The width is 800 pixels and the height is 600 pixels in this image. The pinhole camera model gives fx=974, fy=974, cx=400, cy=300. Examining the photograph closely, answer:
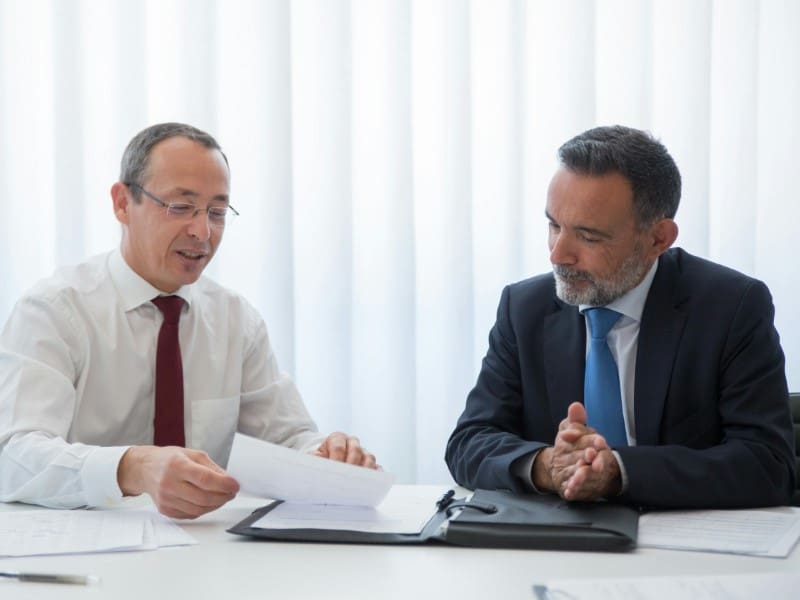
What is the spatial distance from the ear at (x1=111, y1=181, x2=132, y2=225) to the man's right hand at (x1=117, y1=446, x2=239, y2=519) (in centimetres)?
81

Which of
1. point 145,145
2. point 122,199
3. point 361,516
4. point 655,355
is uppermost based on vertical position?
point 145,145

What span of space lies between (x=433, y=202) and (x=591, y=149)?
1.14m

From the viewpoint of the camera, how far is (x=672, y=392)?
211 centimetres

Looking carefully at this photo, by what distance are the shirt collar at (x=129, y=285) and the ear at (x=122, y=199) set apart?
0.10 meters

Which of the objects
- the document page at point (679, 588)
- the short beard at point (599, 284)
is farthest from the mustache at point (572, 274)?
the document page at point (679, 588)

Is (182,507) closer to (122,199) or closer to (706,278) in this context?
(122,199)

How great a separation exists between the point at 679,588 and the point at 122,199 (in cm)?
162

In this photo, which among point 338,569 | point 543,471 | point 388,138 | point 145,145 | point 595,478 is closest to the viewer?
point 338,569

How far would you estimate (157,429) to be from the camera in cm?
224

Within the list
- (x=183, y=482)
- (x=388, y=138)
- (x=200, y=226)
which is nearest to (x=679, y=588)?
(x=183, y=482)

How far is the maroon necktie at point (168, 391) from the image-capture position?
224 cm

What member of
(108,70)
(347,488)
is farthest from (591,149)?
(108,70)

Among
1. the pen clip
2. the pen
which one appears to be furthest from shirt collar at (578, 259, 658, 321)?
the pen

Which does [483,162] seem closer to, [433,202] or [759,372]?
[433,202]
